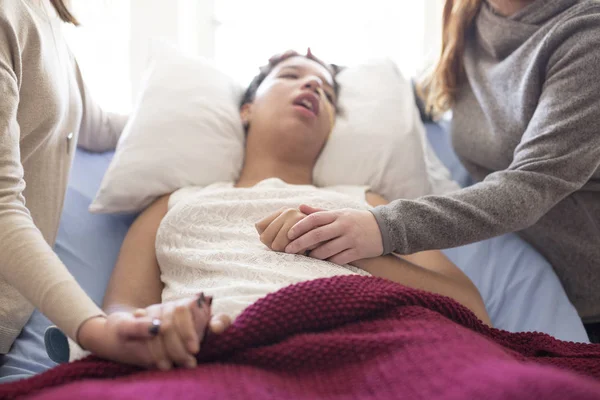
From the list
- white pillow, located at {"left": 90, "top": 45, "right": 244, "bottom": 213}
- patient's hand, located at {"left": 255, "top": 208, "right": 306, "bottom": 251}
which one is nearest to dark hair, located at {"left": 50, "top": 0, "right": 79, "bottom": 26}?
white pillow, located at {"left": 90, "top": 45, "right": 244, "bottom": 213}

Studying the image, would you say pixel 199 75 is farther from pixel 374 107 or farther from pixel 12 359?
pixel 12 359

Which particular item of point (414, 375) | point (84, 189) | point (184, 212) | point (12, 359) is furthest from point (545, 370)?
point (84, 189)

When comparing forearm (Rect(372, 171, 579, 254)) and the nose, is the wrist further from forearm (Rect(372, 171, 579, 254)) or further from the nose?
the nose

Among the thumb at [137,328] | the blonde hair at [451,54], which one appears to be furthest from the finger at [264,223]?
the blonde hair at [451,54]

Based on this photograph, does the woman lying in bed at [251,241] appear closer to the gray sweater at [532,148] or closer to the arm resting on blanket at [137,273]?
the arm resting on blanket at [137,273]

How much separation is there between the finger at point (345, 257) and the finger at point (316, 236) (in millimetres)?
34

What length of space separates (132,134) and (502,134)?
0.87m

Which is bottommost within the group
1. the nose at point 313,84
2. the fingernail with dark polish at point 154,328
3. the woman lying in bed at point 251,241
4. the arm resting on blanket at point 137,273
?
the arm resting on blanket at point 137,273

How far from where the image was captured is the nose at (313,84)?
1.39 m

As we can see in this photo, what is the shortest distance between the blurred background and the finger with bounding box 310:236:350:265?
4.11 feet

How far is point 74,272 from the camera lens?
3.92ft

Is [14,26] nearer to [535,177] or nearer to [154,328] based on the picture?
[154,328]

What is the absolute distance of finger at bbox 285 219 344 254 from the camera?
95cm

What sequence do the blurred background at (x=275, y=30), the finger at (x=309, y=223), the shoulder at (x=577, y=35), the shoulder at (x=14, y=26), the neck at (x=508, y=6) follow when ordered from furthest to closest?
the blurred background at (x=275, y=30)
the neck at (x=508, y=6)
the shoulder at (x=577, y=35)
the finger at (x=309, y=223)
the shoulder at (x=14, y=26)
